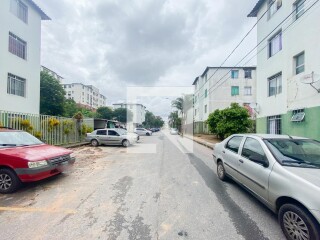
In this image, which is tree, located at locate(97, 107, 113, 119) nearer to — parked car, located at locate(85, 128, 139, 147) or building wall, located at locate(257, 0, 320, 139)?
parked car, located at locate(85, 128, 139, 147)

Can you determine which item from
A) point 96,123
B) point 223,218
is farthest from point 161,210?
point 96,123

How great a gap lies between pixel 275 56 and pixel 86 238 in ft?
45.7

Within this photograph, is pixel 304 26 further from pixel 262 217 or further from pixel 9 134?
pixel 9 134

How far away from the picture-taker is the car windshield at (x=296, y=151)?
320cm

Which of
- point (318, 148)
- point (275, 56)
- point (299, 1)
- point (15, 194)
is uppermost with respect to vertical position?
point (299, 1)

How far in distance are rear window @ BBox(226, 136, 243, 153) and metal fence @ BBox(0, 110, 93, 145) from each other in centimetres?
1030

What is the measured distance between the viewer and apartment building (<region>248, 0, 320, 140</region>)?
28.7ft

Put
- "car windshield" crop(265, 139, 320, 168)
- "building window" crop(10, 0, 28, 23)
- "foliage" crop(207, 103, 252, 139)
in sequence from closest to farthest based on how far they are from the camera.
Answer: "car windshield" crop(265, 139, 320, 168) → "building window" crop(10, 0, 28, 23) → "foliage" crop(207, 103, 252, 139)

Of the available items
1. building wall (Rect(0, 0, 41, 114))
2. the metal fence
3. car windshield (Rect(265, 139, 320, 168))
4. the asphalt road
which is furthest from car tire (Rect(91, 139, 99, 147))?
car windshield (Rect(265, 139, 320, 168))

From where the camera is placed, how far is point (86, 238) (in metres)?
2.69

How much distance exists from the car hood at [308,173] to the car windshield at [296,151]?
0.18m

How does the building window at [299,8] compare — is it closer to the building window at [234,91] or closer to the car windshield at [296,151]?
the car windshield at [296,151]

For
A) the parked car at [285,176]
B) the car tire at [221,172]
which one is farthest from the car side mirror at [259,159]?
the car tire at [221,172]

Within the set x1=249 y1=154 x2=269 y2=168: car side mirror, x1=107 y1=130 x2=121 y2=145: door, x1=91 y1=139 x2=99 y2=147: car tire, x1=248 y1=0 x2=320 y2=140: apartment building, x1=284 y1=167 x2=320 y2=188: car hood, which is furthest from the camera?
x1=91 y1=139 x2=99 y2=147: car tire
